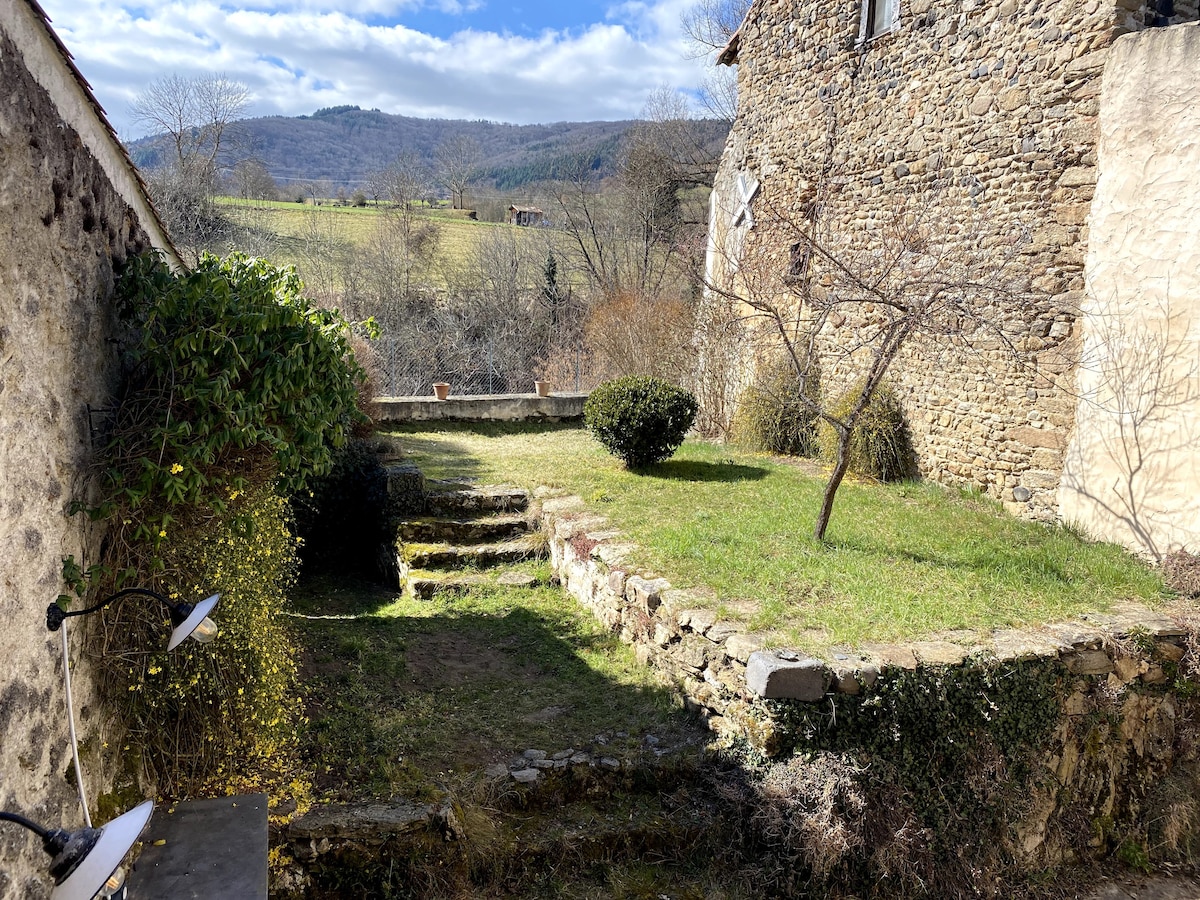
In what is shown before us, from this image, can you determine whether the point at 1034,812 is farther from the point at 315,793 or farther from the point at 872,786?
the point at 315,793

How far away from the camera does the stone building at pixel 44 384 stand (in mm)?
2711

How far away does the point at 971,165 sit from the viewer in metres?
8.68

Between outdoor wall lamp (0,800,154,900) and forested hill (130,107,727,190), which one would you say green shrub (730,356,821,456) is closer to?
outdoor wall lamp (0,800,154,900)

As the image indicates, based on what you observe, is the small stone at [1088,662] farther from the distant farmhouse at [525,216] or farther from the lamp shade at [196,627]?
the distant farmhouse at [525,216]

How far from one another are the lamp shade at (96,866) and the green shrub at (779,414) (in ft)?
32.3

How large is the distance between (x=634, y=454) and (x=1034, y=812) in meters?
5.74

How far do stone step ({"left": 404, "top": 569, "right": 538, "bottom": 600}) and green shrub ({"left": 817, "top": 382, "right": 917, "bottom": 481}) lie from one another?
4.47 m

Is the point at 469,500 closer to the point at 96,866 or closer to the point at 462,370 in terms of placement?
the point at 96,866

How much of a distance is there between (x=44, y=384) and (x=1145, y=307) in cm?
810

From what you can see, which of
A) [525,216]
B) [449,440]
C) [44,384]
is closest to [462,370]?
[449,440]

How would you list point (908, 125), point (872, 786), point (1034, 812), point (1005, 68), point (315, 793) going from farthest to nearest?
point (908, 125)
point (1005, 68)
point (1034, 812)
point (872, 786)
point (315, 793)

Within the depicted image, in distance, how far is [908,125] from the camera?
9648 mm

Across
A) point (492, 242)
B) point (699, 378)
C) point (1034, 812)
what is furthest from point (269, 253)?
point (1034, 812)

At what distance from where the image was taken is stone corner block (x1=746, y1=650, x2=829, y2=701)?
4.86 m
